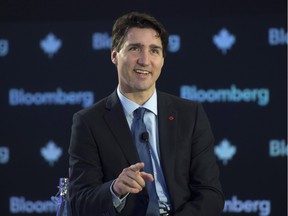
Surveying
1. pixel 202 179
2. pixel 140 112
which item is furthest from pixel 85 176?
pixel 202 179

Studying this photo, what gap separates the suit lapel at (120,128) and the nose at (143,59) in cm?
19

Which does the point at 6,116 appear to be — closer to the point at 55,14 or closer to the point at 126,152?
the point at 55,14

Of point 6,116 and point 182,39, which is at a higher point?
point 182,39

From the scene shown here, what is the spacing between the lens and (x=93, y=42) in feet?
14.7

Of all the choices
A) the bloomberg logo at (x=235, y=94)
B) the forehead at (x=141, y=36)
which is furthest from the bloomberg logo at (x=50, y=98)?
the forehead at (x=141, y=36)

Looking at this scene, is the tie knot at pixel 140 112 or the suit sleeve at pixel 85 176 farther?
the tie knot at pixel 140 112

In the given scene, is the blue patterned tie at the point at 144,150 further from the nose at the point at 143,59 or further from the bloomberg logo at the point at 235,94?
the bloomberg logo at the point at 235,94

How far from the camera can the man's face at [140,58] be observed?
2424 millimetres

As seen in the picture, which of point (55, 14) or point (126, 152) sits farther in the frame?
point (55, 14)

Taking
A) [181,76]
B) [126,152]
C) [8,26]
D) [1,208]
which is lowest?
[1,208]

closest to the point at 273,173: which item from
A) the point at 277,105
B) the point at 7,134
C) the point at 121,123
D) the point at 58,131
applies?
the point at 277,105

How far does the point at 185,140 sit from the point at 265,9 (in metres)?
2.24

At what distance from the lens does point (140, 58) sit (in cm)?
242

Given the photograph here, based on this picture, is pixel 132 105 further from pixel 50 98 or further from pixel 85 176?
pixel 50 98
